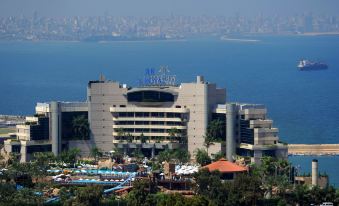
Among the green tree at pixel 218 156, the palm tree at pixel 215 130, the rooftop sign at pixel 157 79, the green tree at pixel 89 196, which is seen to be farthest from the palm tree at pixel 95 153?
the green tree at pixel 89 196

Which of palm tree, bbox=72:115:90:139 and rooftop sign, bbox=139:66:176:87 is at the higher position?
rooftop sign, bbox=139:66:176:87

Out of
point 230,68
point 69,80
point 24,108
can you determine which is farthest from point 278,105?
point 230,68

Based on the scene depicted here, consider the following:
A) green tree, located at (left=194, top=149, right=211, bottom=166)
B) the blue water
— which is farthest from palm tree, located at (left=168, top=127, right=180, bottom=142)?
the blue water

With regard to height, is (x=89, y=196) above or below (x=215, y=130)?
below

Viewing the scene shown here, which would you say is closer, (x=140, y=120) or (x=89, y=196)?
(x=89, y=196)

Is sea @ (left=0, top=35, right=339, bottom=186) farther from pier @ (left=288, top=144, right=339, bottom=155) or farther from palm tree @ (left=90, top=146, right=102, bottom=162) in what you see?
palm tree @ (left=90, top=146, right=102, bottom=162)

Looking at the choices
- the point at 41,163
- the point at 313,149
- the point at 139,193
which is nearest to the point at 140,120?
the point at 41,163

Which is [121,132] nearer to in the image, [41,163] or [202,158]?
[202,158]
